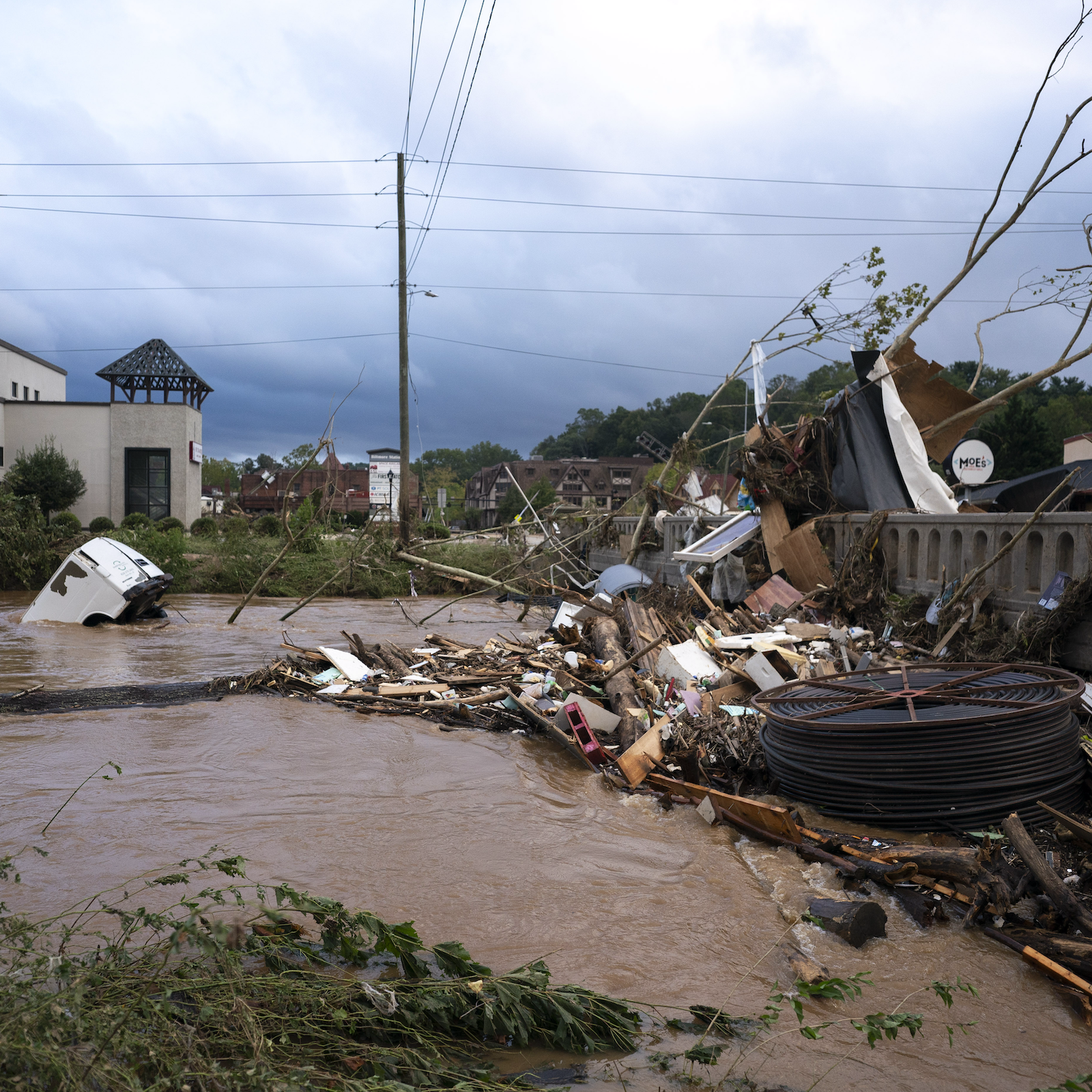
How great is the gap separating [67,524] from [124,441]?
11.4 meters

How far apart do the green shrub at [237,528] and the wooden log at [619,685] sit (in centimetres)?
1752

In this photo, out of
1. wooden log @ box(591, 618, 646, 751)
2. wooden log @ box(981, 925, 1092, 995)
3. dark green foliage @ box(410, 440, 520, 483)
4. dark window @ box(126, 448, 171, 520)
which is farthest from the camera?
dark green foliage @ box(410, 440, 520, 483)

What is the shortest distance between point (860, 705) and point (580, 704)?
9.63ft

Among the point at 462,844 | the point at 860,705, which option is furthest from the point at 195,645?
the point at 860,705

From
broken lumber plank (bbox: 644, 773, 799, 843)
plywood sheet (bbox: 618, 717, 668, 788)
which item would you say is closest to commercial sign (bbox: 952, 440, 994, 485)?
plywood sheet (bbox: 618, 717, 668, 788)

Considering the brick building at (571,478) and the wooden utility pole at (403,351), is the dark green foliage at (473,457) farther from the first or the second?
the wooden utility pole at (403,351)

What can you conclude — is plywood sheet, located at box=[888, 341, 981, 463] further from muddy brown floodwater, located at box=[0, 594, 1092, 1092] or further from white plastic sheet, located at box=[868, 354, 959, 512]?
muddy brown floodwater, located at box=[0, 594, 1092, 1092]

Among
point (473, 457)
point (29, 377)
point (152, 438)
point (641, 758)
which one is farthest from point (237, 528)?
point (473, 457)

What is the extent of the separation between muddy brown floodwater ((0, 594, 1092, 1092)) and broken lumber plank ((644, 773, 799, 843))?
171 millimetres

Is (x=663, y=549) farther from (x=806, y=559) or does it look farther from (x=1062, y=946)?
(x=1062, y=946)

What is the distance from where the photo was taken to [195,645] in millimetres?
14445

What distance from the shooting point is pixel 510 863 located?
5.35 meters

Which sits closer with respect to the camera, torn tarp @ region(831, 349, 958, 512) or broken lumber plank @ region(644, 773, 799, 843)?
broken lumber plank @ region(644, 773, 799, 843)

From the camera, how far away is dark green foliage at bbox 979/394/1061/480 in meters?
38.8
